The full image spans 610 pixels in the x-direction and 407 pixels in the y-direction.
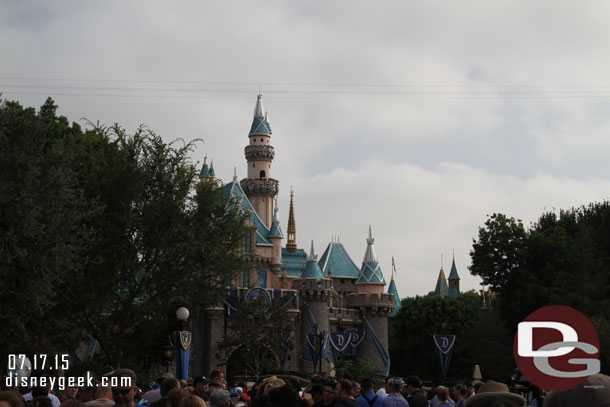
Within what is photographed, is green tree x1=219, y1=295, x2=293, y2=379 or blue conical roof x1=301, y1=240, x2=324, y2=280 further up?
blue conical roof x1=301, y1=240, x2=324, y2=280

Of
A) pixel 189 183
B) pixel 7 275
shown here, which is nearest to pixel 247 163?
pixel 189 183

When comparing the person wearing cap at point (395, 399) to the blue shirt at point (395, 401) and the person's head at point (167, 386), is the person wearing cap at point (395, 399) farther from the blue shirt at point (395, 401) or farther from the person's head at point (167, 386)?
the person's head at point (167, 386)

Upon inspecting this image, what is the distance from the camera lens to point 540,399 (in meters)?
6.35

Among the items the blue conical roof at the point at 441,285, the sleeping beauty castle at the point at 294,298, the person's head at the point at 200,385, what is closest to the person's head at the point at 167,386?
the person's head at the point at 200,385

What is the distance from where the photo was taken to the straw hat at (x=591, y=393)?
3014 millimetres

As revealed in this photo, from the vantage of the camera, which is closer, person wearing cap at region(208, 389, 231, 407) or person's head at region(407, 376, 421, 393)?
person wearing cap at region(208, 389, 231, 407)

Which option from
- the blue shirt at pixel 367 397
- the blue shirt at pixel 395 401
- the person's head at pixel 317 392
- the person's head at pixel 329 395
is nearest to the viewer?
the person's head at pixel 329 395

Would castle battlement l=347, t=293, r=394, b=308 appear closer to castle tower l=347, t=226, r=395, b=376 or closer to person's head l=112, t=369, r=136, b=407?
castle tower l=347, t=226, r=395, b=376

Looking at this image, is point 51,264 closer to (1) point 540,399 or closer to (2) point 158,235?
(2) point 158,235

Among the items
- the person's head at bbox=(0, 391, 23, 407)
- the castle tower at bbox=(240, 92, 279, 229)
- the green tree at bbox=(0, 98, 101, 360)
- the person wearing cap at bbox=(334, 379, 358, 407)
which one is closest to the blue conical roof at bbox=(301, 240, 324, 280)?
the castle tower at bbox=(240, 92, 279, 229)

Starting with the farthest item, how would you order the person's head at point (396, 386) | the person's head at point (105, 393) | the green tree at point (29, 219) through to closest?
the green tree at point (29, 219)
the person's head at point (396, 386)
the person's head at point (105, 393)

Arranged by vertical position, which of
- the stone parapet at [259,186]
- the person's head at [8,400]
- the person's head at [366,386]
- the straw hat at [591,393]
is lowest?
the person's head at [366,386]

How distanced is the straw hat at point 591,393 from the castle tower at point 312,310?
54.3m

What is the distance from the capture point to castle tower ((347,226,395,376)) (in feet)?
199
